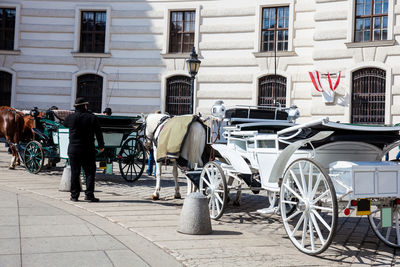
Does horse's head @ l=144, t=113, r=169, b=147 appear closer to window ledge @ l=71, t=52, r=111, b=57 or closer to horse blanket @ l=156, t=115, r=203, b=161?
horse blanket @ l=156, t=115, r=203, b=161

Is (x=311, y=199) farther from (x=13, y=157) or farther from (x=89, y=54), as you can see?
(x=89, y=54)

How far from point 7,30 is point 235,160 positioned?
18.8 m

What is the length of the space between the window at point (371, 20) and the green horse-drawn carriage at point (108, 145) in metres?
9.58

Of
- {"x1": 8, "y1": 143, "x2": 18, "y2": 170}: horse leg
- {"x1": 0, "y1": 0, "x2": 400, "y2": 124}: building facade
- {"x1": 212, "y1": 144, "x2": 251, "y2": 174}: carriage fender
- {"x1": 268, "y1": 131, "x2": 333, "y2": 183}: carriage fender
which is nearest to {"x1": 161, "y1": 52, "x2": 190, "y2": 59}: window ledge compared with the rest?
{"x1": 0, "y1": 0, "x2": 400, "y2": 124}: building facade

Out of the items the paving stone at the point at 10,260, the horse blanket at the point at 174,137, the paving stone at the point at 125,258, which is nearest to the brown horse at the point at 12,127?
the horse blanket at the point at 174,137

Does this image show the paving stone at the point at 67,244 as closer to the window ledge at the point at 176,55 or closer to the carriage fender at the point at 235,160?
the carriage fender at the point at 235,160

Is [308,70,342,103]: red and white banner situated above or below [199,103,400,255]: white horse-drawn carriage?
above

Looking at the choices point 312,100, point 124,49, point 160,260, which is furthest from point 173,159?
point 124,49

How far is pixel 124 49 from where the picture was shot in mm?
22156

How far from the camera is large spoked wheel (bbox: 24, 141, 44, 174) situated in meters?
12.6

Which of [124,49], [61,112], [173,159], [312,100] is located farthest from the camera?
[124,49]

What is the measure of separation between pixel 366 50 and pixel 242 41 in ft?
16.4

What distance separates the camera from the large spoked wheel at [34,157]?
495 inches

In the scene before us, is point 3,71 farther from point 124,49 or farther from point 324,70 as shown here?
point 324,70
